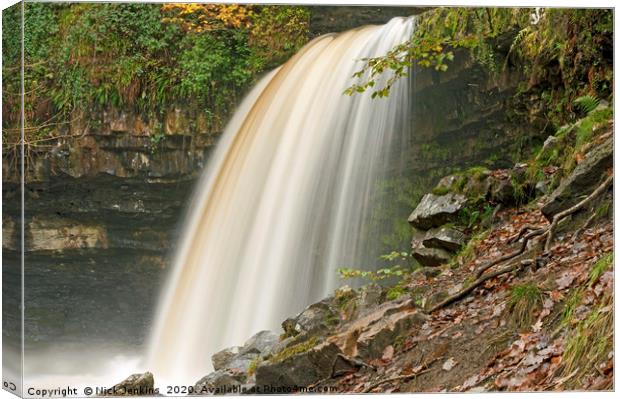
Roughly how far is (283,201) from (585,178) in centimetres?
255

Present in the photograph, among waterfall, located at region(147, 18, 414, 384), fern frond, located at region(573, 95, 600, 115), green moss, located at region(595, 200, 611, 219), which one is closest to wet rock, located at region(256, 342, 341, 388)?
waterfall, located at region(147, 18, 414, 384)

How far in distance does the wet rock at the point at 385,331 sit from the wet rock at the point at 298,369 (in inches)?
8.5

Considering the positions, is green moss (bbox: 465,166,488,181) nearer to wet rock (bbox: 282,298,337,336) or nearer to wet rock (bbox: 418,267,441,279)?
wet rock (bbox: 418,267,441,279)

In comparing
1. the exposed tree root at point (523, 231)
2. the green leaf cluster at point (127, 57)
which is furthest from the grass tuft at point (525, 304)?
the green leaf cluster at point (127, 57)

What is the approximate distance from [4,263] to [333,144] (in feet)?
9.83

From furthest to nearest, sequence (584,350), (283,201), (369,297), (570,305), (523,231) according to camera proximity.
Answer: (283,201) < (523,231) < (369,297) < (570,305) < (584,350)

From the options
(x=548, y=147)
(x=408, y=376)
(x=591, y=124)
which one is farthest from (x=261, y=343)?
(x=591, y=124)

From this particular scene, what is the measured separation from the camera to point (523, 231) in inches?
298

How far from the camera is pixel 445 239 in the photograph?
786 cm

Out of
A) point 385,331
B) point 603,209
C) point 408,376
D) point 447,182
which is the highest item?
point 447,182

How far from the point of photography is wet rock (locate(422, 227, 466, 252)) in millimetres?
7840

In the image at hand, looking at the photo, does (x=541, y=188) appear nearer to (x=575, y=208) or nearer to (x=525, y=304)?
(x=575, y=208)

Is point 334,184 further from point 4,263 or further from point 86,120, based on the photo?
point 4,263

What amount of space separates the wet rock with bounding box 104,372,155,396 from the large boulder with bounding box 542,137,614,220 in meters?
3.54
